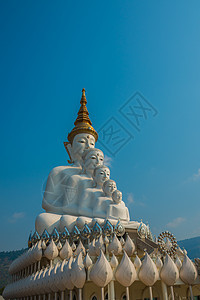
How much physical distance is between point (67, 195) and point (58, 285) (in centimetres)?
1149

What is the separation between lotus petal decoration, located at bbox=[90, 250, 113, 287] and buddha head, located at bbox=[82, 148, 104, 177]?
1393 centimetres

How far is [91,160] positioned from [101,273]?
14311 millimetres

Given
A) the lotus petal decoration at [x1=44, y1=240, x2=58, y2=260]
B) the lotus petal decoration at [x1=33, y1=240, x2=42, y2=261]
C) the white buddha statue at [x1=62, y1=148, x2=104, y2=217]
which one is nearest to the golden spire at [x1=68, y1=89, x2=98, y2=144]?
the white buddha statue at [x1=62, y1=148, x2=104, y2=217]

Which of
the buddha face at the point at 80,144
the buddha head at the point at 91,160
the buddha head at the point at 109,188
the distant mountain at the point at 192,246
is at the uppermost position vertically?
the distant mountain at the point at 192,246

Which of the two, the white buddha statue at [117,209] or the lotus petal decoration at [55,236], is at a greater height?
the white buddha statue at [117,209]

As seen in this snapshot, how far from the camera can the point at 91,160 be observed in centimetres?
2261

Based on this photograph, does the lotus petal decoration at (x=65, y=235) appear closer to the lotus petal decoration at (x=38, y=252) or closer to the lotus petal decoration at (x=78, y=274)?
the lotus petal decoration at (x=38, y=252)

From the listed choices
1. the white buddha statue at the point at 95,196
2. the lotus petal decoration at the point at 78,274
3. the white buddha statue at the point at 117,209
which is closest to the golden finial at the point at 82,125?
the white buddha statue at the point at 95,196

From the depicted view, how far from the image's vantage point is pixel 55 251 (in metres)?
14.5

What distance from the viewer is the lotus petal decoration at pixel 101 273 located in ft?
28.4

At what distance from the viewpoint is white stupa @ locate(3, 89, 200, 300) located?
9.13 m

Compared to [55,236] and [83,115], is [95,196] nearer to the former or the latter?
[55,236]

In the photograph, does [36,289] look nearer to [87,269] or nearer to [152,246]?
[87,269]

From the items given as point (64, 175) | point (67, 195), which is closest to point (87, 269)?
point (67, 195)
